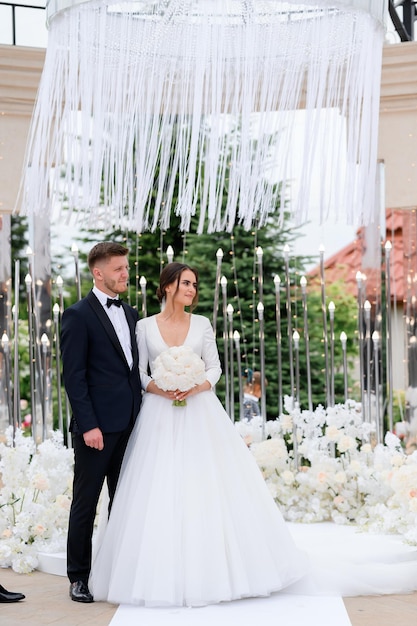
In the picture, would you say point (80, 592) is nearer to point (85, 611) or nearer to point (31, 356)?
point (85, 611)

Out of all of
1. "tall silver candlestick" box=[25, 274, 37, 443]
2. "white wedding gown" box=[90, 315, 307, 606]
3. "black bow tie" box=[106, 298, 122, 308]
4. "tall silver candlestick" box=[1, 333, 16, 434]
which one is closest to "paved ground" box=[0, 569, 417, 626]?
"white wedding gown" box=[90, 315, 307, 606]

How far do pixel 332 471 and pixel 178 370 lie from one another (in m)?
1.76

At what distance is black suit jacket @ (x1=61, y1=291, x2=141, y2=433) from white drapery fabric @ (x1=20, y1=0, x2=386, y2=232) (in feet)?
1.58

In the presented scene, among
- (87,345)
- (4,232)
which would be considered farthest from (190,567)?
(4,232)

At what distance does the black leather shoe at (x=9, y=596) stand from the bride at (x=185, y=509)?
31 centimetres

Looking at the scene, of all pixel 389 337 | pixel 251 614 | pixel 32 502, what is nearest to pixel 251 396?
pixel 389 337

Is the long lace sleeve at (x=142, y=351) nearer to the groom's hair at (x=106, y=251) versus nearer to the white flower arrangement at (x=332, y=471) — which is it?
the groom's hair at (x=106, y=251)

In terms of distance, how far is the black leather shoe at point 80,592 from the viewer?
12.1ft

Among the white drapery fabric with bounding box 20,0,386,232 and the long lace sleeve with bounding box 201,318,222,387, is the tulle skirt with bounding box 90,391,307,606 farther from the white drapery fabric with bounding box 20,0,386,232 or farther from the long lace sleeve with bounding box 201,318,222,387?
the white drapery fabric with bounding box 20,0,386,232

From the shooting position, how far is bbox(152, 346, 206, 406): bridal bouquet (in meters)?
3.72

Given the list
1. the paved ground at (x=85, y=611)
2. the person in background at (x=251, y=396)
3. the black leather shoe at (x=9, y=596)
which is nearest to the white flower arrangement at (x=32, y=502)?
the paved ground at (x=85, y=611)

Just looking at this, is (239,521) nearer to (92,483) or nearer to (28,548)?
(92,483)

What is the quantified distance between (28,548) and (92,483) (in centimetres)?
87

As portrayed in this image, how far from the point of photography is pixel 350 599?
144 inches
